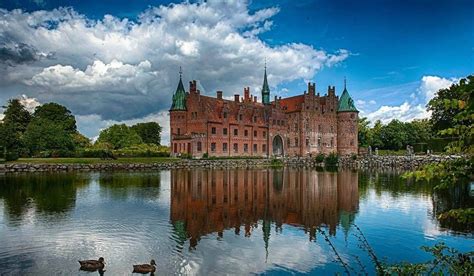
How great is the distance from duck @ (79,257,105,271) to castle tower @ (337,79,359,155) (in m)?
68.0

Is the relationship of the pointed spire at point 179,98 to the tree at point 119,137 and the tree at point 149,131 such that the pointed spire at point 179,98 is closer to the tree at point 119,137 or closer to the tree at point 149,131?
the tree at point 119,137

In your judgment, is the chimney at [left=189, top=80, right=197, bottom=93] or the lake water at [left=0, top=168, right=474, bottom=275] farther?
the chimney at [left=189, top=80, right=197, bottom=93]

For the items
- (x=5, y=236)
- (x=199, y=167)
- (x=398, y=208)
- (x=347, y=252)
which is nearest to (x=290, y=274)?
(x=347, y=252)

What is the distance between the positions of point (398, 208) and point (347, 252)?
8139mm

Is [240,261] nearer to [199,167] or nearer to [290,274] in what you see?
[290,274]

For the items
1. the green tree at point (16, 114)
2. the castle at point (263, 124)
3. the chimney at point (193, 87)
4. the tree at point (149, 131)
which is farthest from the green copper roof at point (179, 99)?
the tree at point (149, 131)

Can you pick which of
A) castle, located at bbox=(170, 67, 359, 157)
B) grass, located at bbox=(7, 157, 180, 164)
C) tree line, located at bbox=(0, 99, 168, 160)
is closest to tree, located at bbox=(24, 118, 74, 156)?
tree line, located at bbox=(0, 99, 168, 160)

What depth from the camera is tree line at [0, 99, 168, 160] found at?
4758 centimetres

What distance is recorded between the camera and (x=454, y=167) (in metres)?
4.25

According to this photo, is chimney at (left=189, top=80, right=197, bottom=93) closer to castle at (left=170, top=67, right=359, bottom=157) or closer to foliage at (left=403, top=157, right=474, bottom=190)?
castle at (left=170, top=67, right=359, bottom=157)

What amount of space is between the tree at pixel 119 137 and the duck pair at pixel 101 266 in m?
70.7

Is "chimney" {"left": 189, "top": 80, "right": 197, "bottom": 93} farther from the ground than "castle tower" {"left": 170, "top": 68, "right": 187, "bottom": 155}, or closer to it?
farther from the ground

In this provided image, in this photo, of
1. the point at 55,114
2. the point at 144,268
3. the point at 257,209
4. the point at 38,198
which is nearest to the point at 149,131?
the point at 55,114

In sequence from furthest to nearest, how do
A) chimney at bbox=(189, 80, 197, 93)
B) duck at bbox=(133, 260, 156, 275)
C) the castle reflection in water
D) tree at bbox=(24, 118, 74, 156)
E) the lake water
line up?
chimney at bbox=(189, 80, 197, 93)
tree at bbox=(24, 118, 74, 156)
the castle reflection in water
the lake water
duck at bbox=(133, 260, 156, 275)
